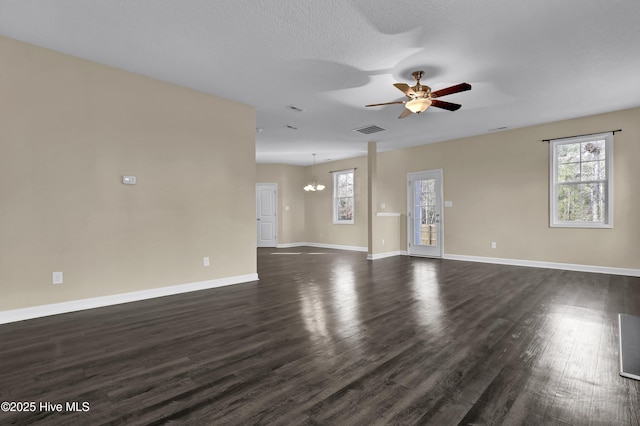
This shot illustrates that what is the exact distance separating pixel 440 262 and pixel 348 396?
570cm

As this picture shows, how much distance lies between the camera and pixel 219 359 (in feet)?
7.54

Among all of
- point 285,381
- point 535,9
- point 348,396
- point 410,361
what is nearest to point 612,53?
point 535,9

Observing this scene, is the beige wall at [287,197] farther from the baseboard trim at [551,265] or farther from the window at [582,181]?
the window at [582,181]

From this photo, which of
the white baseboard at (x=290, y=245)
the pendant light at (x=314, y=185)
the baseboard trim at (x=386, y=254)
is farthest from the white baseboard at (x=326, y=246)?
the pendant light at (x=314, y=185)

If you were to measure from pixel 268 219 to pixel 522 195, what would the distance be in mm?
7072

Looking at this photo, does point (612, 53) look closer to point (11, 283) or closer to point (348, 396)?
point (348, 396)

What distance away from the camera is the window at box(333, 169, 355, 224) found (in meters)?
9.77

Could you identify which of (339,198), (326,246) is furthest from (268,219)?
(339,198)

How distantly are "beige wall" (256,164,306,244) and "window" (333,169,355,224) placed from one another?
1401 mm

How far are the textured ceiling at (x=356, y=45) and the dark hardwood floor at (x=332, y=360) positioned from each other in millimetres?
2726

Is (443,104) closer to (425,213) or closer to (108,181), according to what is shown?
(108,181)

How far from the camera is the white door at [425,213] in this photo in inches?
305

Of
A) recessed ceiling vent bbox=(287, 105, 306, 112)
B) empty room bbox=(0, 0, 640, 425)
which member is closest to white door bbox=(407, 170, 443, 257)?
empty room bbox=(0, 0, 640, 425)

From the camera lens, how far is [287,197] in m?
10.6
